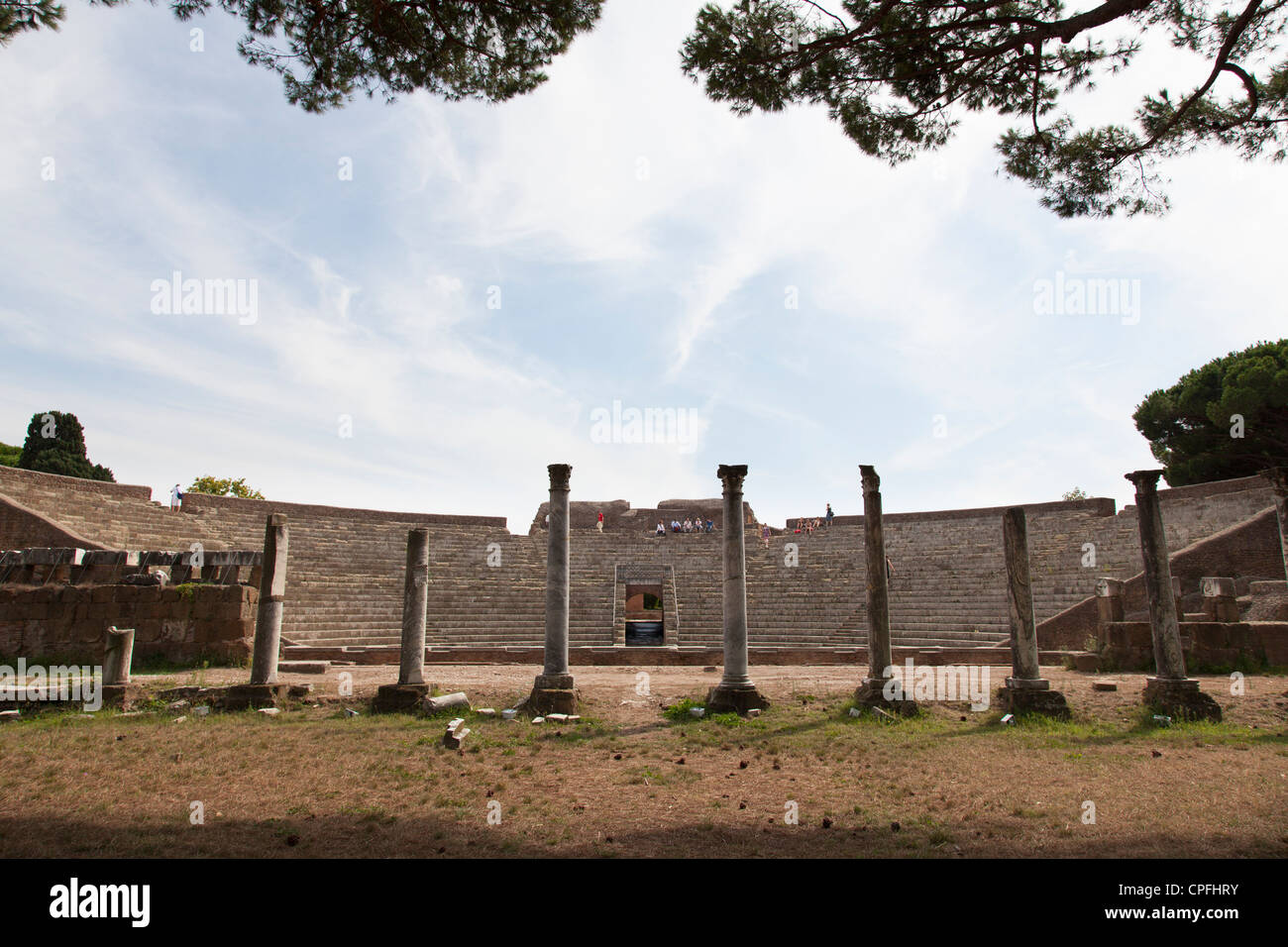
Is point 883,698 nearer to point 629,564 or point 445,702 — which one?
point 445,702

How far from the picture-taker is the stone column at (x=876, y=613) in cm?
932

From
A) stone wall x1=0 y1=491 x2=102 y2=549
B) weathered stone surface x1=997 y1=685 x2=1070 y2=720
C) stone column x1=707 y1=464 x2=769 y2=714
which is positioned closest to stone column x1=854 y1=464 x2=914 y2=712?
weathered stone surface x1=997 y1=685 x2=1070 y2=720

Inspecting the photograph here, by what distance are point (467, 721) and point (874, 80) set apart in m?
8.51

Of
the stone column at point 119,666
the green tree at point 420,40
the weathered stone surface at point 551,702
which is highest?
the green tree at point 420,40

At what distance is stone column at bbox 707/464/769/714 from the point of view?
9.34 meters

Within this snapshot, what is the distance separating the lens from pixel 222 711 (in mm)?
9086

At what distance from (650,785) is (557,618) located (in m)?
4.50

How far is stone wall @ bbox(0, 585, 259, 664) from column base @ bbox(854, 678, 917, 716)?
1088 centimetres

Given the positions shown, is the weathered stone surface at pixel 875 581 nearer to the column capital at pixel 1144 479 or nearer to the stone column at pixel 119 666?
the column capital at pixel 1144 479

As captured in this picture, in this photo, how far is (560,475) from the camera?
10633 millimetres

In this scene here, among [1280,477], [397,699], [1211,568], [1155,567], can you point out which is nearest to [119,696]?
[397,699]

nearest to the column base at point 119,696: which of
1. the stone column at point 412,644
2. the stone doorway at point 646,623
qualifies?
the stone column at point 412,644

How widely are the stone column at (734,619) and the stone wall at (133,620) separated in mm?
9058
